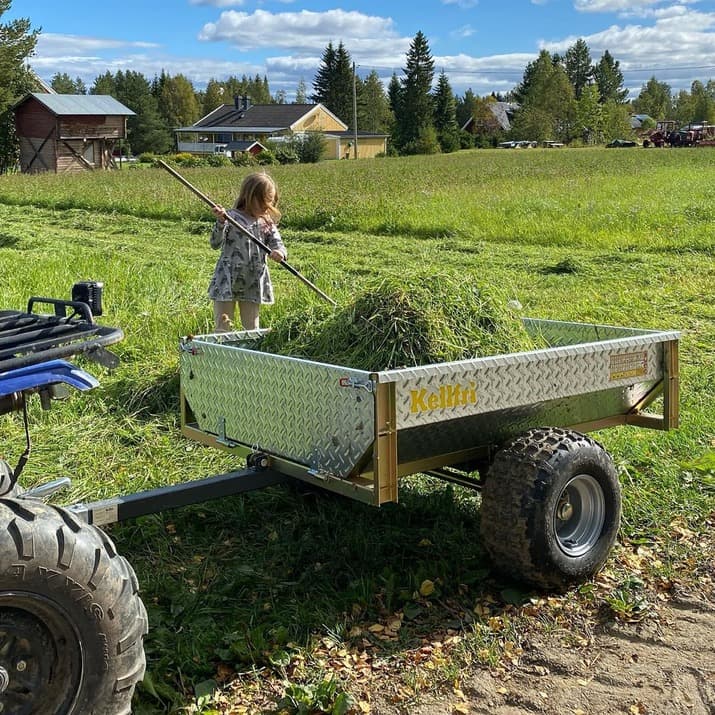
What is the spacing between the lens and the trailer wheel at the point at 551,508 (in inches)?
145

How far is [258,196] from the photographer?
21.4 feet

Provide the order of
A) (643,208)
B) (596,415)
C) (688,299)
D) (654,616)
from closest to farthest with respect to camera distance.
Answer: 1. (654,616)
2. (596,415)
3. (688,299)
4. (643,208)

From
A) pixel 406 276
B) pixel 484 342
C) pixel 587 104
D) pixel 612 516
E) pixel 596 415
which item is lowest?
pixel 612 516

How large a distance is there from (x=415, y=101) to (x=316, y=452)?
96.6m

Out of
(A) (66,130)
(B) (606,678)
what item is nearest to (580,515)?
(B) (606,678)

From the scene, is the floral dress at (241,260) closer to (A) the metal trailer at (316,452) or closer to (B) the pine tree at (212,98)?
(A) the metal trailer at (316,452)

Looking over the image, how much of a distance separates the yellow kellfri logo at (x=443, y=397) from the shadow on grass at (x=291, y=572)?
89cm

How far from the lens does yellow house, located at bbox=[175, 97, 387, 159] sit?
3903 inches

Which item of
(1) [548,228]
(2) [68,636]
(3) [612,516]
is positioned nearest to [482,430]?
(3) [612,516]

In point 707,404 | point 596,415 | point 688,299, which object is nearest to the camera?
point 596,415

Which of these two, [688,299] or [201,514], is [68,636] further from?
[688,299]

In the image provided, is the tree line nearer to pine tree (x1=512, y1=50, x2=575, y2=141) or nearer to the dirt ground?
pine tree (x1=512, y1=50, x2=575, y2=141)

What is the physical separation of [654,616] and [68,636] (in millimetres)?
2365

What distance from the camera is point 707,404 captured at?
643 cm
